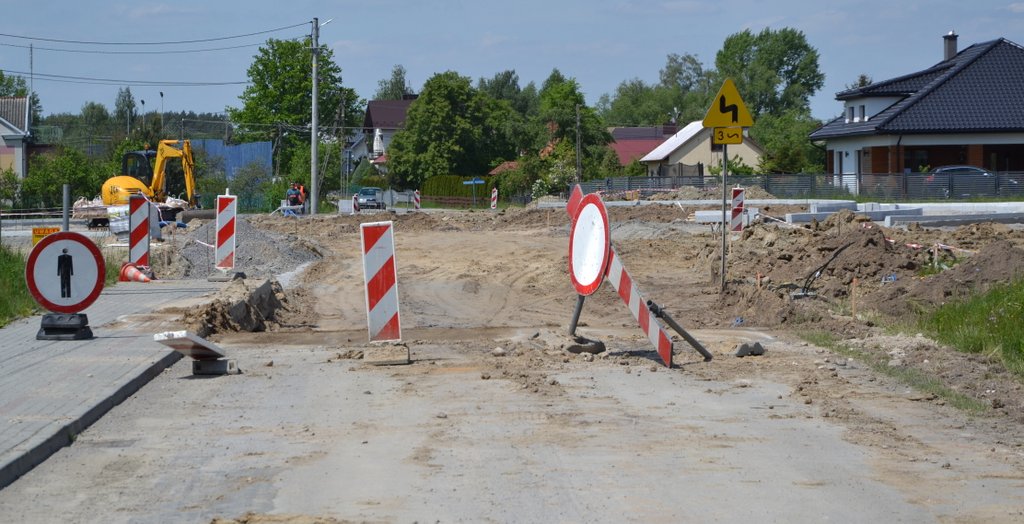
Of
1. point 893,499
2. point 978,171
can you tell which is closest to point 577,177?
point 978,171

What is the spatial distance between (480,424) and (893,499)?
2.99 metres

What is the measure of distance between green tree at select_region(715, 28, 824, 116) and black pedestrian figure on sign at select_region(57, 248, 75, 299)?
119 metres

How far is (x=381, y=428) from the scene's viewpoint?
7.89 metres

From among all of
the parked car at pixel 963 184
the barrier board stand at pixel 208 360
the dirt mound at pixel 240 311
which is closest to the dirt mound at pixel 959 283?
the dirt mound at pixel 240 311

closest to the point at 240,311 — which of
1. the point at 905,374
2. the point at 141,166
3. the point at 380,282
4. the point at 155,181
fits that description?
the point at 380,282

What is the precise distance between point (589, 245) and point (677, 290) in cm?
870

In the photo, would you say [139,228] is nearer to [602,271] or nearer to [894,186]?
[602,271]

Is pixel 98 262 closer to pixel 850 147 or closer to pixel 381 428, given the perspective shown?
pixel 381 428

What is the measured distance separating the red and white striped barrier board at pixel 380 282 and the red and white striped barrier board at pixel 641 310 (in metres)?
2.21

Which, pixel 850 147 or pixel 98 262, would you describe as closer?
pixel 98 262

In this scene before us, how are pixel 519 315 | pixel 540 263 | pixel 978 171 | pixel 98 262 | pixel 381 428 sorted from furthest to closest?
1. pixel 978 171
2. pixel 540 263
3. pixel 519 315
4. pixel 98 262
5. pixel 381 428

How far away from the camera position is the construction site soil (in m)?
11.5

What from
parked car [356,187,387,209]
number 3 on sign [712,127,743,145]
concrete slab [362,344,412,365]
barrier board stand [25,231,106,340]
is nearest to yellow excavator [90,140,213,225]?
parked car [356,187,387,209]

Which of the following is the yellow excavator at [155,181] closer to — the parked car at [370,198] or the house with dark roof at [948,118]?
the parked car at [370,198]
